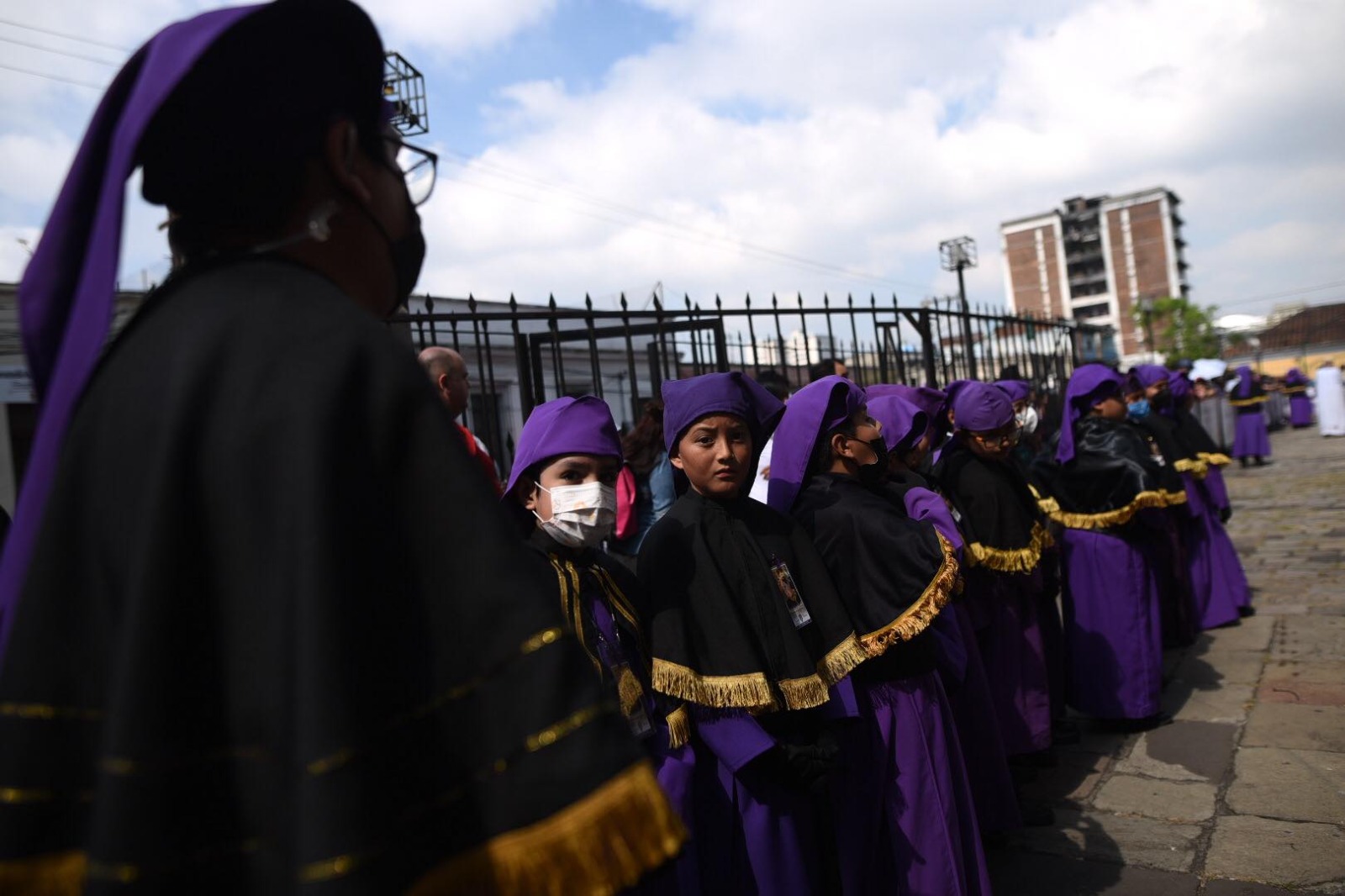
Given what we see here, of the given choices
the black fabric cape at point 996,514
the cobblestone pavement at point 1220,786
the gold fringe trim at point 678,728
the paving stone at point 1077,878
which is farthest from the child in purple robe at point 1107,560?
the gold fringe trim at point 678,728

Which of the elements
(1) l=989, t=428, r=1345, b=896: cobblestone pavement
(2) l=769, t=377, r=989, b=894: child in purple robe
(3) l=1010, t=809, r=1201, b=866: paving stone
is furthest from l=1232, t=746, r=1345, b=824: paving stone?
(2) l=769, t=377, r=989, b=894: child in purple robe

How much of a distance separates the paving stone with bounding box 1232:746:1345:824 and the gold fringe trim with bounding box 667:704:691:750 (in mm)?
2715

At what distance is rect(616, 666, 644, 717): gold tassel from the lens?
8.13 ft

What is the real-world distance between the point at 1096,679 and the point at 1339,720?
1.13 metres

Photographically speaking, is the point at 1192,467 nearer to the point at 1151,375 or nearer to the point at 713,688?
the point at 1151,375

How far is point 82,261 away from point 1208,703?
5.87 meters

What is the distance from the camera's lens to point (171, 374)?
0.92m

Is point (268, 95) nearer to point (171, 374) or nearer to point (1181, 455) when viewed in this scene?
point (171, 374)

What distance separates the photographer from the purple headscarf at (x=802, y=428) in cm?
345

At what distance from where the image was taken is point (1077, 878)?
3.49 meters

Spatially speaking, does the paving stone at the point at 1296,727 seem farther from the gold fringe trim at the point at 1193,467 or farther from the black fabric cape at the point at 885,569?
the black fabric cape at the point at 885,569

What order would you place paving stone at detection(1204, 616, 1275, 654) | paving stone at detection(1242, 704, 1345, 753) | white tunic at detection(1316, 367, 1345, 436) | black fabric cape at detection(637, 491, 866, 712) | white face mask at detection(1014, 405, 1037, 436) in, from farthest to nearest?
white tunic at detection(1316, 367, 1345, 436) < white face mask at detection(1014, 405, 1037, 436) < paving stone at detection(1204, 616, 1275, 654) < paving stone at detection(1242, 704, 1345, 753) < black fabric cape at detection(637, 491, 866, 712)

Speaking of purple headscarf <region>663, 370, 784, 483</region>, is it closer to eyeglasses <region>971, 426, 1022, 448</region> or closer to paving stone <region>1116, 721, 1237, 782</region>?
eyeglasses <region>971, 426, 1022, 448</region>

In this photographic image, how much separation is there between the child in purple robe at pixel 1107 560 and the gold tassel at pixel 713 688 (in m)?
3.24
